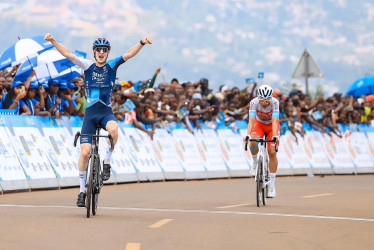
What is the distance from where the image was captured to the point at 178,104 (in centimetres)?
2608

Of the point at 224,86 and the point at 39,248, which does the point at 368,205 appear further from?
the point at 224,86

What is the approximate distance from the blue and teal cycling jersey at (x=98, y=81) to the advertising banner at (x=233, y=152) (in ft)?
47.9

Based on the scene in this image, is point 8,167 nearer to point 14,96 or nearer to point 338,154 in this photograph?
point 14,96

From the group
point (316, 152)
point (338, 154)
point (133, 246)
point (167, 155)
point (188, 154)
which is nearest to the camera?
point (133, 246)

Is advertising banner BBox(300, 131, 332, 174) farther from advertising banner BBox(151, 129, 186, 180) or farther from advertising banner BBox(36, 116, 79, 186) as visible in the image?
advertising banner BBox(36, 116, 79, 186)

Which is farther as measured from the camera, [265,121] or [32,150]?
[32,150]

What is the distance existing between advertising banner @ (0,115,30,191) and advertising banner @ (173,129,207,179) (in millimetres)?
6986

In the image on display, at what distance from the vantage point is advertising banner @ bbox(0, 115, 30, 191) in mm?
18703

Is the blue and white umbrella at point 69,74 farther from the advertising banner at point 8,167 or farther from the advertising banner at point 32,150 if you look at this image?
the advertising banner at point 8,167

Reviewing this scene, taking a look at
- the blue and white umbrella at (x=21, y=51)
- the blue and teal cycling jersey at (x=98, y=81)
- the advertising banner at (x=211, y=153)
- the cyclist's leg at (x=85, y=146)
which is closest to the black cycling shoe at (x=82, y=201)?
the cyclist's leg at (x=85, y=146)

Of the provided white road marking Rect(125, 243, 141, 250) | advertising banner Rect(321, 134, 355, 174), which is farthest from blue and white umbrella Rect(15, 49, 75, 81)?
advertising banner Rect(321, 134, 355, 174)

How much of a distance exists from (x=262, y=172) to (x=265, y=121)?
132 cm

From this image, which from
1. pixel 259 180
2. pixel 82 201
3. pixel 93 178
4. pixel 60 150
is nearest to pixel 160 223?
pixel 93 178

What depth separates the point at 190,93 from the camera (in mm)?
26672
